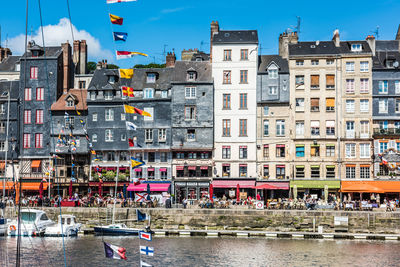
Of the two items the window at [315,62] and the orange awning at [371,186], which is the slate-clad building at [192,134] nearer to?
the window at [315,62]

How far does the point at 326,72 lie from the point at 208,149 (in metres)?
14.3

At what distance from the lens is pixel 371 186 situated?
55250 millimetres

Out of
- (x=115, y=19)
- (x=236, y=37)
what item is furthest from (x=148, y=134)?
(x=115, y=19)

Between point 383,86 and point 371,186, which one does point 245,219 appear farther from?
point 383,86

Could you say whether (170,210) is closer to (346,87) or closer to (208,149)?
(208,149)

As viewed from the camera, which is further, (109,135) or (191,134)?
(109,135)

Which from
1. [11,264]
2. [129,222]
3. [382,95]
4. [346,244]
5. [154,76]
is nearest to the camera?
[11,264]

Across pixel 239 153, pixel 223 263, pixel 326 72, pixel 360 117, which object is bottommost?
pixel 223 263

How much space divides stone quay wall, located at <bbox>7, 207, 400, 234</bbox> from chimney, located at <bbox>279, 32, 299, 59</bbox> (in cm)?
1945

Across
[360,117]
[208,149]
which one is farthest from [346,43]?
[208,149]

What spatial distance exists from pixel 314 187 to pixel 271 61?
1354 cm

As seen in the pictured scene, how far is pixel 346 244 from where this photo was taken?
43.3 m

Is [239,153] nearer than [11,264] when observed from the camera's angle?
No

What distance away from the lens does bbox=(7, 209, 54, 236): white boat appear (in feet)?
150
